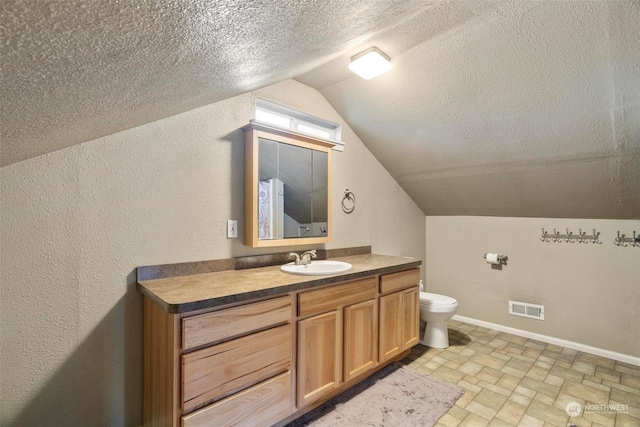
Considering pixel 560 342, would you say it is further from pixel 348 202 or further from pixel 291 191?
pixel 291 191

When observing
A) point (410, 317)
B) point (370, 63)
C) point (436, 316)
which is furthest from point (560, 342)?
point (370, 63)

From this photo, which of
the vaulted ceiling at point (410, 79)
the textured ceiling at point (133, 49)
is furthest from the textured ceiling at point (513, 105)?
the textured ceiling at point (133, 49)

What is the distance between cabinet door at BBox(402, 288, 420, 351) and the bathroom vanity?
232 mm

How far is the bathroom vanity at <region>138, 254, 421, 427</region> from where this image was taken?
4.34 ft

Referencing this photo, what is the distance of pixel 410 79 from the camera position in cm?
220

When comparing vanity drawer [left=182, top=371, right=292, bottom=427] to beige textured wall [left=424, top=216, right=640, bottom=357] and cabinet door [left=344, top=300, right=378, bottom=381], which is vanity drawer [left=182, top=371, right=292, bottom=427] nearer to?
cabinet door [left=344, top=300, right=378, bottom=381]

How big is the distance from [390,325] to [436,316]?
0.67 meters

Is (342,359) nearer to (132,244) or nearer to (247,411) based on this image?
(247,411)

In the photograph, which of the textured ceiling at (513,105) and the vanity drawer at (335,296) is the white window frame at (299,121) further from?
the vanity drawer at (335,296)

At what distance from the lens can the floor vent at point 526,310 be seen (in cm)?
296

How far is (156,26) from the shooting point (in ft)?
1.93

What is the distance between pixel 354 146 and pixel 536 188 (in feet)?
5.45

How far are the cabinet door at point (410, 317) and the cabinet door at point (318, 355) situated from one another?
0.74m

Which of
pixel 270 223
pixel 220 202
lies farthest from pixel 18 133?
pixel 270 223
